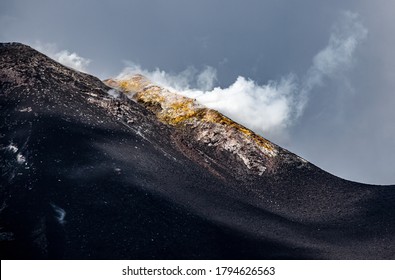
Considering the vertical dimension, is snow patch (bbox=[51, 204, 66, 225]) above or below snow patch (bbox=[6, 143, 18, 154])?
below

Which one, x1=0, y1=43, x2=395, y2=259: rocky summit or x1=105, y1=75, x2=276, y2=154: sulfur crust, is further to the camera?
x1=105, y1=75, x2=276, y2=154: sulfur crust

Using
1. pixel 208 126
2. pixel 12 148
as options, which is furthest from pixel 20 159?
pixel 208 126

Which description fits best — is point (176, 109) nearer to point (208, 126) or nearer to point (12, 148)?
point (208, 126)

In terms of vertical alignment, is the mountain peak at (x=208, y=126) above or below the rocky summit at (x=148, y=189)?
above

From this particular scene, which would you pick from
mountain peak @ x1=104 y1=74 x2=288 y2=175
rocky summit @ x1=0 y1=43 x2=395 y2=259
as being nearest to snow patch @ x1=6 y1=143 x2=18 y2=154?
rocky summit @ x1=0 y1=43 x2=395 y2=259

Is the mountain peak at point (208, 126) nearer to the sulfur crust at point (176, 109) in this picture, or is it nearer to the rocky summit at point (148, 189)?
Answer: the sulfur crust at point (176, 109)

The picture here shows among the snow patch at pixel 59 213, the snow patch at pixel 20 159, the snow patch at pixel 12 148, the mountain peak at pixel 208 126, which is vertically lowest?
the snow patch at pixel 59 213

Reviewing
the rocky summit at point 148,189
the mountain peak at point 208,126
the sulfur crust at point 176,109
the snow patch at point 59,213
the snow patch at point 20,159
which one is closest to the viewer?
the rocky summit at point 148,189

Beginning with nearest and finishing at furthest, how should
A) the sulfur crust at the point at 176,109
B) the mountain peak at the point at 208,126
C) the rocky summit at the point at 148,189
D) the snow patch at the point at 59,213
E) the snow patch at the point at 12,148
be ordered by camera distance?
the rocky summit at the point at 148,189, the snow patch at the point at 59,213, the snow patch at the point at 12,148, the mountain peak at the point at 208,126, the sulfur crust at the point at 176,109

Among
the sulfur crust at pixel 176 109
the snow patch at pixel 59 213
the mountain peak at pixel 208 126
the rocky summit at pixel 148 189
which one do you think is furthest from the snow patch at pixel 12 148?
the sulfur crust at pixel 176 109

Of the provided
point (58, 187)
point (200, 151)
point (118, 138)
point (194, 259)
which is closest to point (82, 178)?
point (58, 187)

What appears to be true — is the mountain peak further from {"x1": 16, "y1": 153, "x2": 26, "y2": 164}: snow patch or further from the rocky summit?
{"x1": 16, "y1": 153, "x2": 26, "y2": 164}: snow patch
